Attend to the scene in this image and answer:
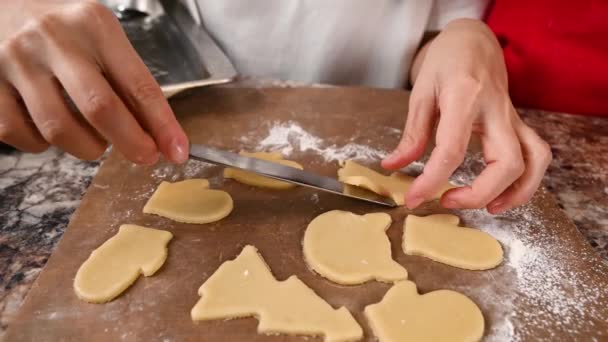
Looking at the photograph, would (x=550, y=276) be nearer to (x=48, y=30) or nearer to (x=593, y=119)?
(x=593, y=119)

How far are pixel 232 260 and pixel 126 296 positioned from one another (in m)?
0.18

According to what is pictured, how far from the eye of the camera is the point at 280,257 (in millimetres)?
903

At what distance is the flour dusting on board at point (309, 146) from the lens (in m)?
1.16

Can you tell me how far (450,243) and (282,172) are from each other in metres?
0.33

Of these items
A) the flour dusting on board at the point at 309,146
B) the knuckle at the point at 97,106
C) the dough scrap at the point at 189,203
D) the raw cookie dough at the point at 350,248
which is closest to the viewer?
the knuckle at the point at 97,106

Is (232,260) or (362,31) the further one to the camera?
(362,31)

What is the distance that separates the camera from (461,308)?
804 millimetres

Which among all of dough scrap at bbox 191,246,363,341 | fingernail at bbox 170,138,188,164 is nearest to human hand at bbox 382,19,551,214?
dough scrap at bbox 191,246,363,341

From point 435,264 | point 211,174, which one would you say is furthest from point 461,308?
point 211,174

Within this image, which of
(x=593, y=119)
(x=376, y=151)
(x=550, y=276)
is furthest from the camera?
(x=593, y=119)

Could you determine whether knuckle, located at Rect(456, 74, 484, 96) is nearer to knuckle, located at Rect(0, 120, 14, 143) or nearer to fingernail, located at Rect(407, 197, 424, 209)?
fingernail, located at Rect(407, 197, 424, 209)

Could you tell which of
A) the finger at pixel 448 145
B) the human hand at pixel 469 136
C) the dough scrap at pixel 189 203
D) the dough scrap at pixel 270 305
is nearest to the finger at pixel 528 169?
the human hand at pixel 469 136

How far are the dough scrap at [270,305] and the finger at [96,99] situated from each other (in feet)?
0.87

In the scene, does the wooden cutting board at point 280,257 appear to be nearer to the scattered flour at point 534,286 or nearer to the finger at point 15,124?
the scattered flour at point 534,286
